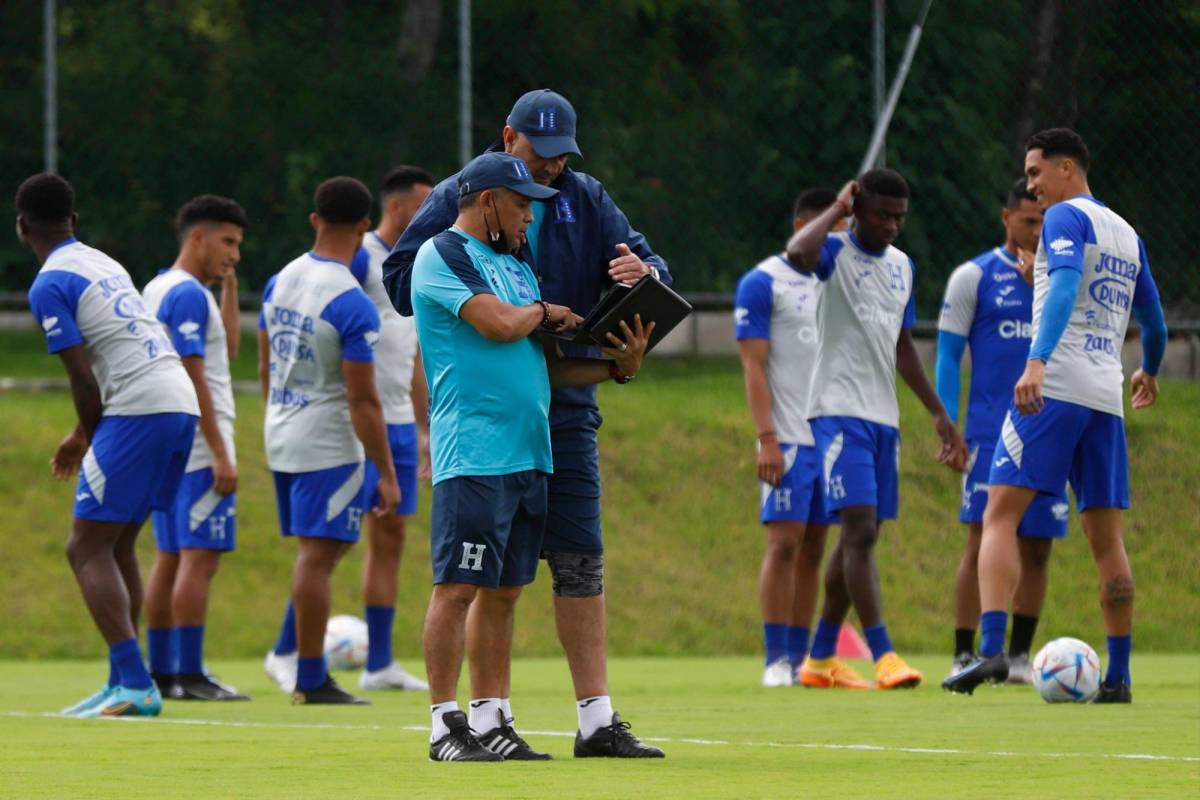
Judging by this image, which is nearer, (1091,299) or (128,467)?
(128,467)

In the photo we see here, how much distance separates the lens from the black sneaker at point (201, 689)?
34.8 ft

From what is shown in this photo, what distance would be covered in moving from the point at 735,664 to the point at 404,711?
15.5 feet

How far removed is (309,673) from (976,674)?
9.66ft

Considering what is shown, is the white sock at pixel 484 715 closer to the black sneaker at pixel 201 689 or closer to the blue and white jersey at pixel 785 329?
the black sneaker at pixel 201 689

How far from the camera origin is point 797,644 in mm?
11719

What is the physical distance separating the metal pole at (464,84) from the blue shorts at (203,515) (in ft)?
23.8

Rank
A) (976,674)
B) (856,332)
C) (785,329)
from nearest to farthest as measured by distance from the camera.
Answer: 1. (976,674)
2. (856,332)
3. (785,329)

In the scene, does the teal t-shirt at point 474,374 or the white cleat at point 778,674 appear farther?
the white cleat at point 778,674

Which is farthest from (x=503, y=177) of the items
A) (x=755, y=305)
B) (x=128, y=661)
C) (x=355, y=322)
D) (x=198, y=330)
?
(x=755, y=305)

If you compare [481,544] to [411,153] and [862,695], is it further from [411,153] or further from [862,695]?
[411,153]

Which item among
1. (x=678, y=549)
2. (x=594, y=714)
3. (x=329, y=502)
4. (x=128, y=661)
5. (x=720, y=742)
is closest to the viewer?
(x=594, y=714)

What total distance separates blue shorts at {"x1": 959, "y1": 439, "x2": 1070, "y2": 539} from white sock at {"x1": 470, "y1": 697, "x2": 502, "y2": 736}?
4.72 m

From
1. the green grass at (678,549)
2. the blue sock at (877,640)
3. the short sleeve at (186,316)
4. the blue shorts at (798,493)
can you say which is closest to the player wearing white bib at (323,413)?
the short sleeve at (186,316)

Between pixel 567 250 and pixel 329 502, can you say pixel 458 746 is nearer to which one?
pixel 567 250
